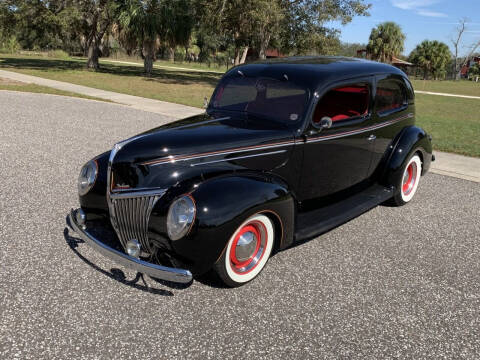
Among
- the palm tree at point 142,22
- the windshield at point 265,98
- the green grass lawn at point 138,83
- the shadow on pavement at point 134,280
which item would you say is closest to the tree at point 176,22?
the palm tree at point 142,22

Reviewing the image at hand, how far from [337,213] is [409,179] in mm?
1912

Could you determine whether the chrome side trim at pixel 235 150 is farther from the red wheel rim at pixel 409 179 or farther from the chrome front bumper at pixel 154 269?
the red wheel rim at pixel 409 179

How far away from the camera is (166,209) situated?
9.14 ft

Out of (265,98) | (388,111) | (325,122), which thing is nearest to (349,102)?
(388,111)

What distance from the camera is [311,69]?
3.86 metres

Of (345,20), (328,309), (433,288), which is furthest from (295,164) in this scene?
(345,20)

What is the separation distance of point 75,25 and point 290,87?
28296mm

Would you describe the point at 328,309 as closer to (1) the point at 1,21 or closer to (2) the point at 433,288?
(2) the point at 433,288

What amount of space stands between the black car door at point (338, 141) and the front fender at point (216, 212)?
90 cm

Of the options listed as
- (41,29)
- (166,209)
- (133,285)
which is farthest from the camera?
(41,29)

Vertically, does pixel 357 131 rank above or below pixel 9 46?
below

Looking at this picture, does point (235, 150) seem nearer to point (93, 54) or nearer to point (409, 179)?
point (409, 179)

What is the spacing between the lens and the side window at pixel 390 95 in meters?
4.48

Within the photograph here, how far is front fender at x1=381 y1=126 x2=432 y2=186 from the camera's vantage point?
4613mm
